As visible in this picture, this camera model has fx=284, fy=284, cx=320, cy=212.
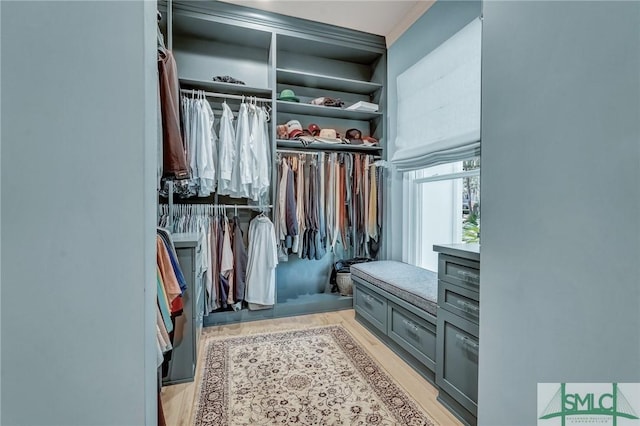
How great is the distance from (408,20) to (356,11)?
1.64 ft

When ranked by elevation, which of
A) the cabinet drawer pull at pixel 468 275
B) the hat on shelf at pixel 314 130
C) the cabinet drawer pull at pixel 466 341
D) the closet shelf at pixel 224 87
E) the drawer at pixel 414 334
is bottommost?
the drawer at pixel 414 334

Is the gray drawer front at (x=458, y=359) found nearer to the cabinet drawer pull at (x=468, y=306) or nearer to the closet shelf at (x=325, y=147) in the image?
the cabinet drawer pull at (x=468, y=306)

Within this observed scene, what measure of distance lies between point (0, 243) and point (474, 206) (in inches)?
97.2

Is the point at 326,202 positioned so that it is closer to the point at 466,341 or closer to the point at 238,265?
the point at 238,265

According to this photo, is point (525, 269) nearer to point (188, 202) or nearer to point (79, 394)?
point (79, 394)

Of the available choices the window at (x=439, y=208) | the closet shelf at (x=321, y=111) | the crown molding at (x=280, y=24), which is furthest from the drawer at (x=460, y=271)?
the crown molding at (x=280, y=24)

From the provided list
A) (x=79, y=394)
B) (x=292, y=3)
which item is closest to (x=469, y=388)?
(x=79, y=394)

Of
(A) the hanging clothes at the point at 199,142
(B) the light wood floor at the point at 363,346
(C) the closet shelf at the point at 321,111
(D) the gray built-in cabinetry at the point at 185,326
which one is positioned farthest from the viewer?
(C) the closet shelf at the point at 321,111

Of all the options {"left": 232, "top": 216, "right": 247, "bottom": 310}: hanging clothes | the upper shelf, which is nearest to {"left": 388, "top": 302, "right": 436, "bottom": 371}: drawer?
{"left": 232, "top": 216, "right": 247, "bottom": 310}: hanging clothes

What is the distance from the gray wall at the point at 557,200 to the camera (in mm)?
607

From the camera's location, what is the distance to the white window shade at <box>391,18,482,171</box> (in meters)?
2.00

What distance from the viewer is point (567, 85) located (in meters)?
0.71

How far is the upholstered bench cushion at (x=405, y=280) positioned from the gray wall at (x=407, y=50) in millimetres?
436
